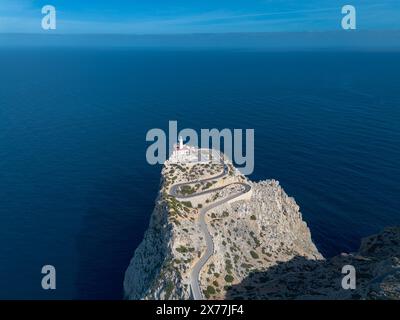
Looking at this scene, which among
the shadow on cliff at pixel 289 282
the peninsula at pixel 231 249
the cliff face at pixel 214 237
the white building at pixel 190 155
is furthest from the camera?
the white building at pixel 190 155

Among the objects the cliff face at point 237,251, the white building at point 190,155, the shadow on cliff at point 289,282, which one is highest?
the white building at point 190,155

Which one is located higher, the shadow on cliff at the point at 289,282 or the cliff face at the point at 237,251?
the cliff face at the point at 237,251

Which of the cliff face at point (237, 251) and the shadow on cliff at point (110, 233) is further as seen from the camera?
the shadow on cliff at point (110, 233)

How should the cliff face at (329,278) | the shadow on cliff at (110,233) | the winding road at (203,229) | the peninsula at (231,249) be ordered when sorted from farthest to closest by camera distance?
the shadow on cliff at (110,233)
the peninsula at (231,249)
the winding road at (203,229)
the cliff face at (329,278)

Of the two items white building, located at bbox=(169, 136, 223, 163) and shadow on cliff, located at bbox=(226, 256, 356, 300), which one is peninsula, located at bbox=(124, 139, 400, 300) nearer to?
shadow on cliff, located at bbox=(226, 256, 356, 300)

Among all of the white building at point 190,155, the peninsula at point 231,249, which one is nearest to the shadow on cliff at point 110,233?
the peninsula at point 231,249

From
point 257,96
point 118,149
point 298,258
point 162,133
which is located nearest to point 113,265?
point 298,258

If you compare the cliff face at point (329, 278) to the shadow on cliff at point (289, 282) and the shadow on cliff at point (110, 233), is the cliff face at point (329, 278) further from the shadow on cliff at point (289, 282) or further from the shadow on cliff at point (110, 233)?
the shadow on cliff at point (110, 233)

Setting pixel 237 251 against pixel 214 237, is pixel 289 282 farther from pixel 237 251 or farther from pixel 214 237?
pixel 214 237
